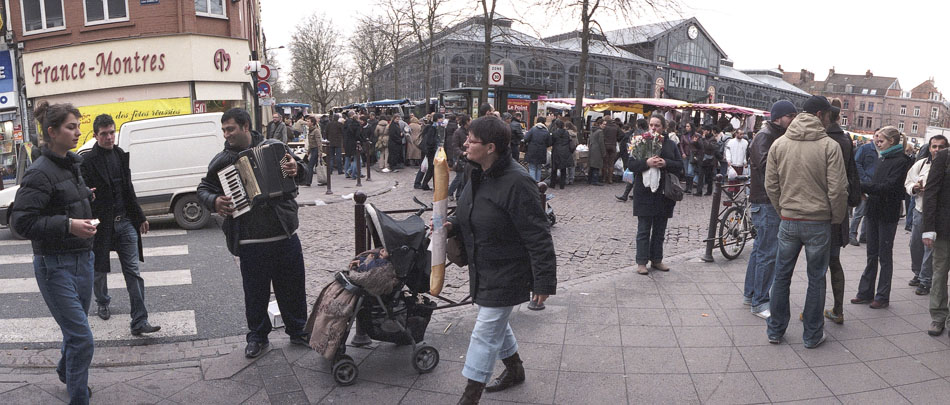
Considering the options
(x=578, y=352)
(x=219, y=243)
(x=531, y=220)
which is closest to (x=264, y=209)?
(x=531, y=220)

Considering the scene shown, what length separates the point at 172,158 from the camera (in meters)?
9.70

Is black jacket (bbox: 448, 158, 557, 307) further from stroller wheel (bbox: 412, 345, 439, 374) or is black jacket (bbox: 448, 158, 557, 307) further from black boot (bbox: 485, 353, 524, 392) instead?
stroller wheel (bbox: 412, 345, 439, 374)

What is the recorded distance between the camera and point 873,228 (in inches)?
226

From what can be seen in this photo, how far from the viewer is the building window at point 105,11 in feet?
63.6

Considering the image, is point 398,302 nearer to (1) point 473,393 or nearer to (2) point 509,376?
(2) point 509,376

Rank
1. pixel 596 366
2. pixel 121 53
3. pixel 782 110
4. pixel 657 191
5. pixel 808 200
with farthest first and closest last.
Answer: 1. pixel 121 53
2. pixel 657 191
3. pixel 782 110
4. pixel 808 200
5. pixel 596 366

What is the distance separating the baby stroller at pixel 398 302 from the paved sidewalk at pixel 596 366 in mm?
153

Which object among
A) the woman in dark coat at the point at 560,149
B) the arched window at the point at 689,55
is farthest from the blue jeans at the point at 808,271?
the arched window at the point at 689,55

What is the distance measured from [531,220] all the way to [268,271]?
2192mm

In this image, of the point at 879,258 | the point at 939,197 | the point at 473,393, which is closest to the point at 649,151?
the point at 879,258

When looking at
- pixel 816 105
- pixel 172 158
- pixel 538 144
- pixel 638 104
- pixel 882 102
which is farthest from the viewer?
pixel 882 102

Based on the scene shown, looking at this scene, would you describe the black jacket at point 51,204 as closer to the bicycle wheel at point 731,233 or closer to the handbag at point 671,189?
the handbag at point 671,189

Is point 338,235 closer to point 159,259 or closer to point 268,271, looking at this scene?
point 159,259

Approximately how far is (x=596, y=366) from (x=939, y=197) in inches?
122
